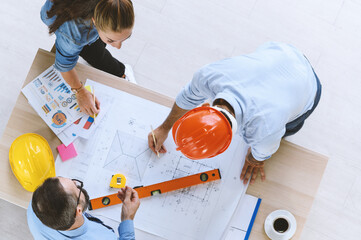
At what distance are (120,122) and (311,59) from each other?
1353 millimetres

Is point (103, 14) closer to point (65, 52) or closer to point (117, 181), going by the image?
point (65, 52)

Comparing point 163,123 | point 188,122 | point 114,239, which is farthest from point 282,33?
point 114,239

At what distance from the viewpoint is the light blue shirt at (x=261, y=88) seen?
3.37 feet

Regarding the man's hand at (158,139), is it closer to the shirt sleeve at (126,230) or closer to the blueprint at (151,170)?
the blueprint at (151,170)

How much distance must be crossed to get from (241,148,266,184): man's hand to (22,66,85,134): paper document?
0.69 meters

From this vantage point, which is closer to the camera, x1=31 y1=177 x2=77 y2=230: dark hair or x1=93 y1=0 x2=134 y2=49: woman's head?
x1=93 y1=0 x2=134 y2=49: woman's head

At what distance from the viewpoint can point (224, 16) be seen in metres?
2.15

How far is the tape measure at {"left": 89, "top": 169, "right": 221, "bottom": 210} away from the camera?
4.36 feet

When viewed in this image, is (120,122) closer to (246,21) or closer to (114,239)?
(114,239)

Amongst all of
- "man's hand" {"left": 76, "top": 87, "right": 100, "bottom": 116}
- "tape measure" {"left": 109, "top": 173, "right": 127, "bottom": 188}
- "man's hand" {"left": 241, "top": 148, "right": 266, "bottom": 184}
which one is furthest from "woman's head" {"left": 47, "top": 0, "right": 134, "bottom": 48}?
"man's hand" {"left": 241, "top": 148, "right": 266, "bottom": 184}

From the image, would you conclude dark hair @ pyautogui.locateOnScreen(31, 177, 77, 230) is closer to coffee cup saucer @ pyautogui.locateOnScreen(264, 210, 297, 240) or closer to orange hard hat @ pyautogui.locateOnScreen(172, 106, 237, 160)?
orange hard hat @ pyautogui.locateOnScreen(172, 106, 237, 160)

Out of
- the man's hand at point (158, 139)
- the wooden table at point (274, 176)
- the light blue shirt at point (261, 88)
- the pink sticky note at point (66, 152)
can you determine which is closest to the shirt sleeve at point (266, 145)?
the light blue shirt at point (261, 88)

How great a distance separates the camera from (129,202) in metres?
1.27

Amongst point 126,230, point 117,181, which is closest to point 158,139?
point 117,181
